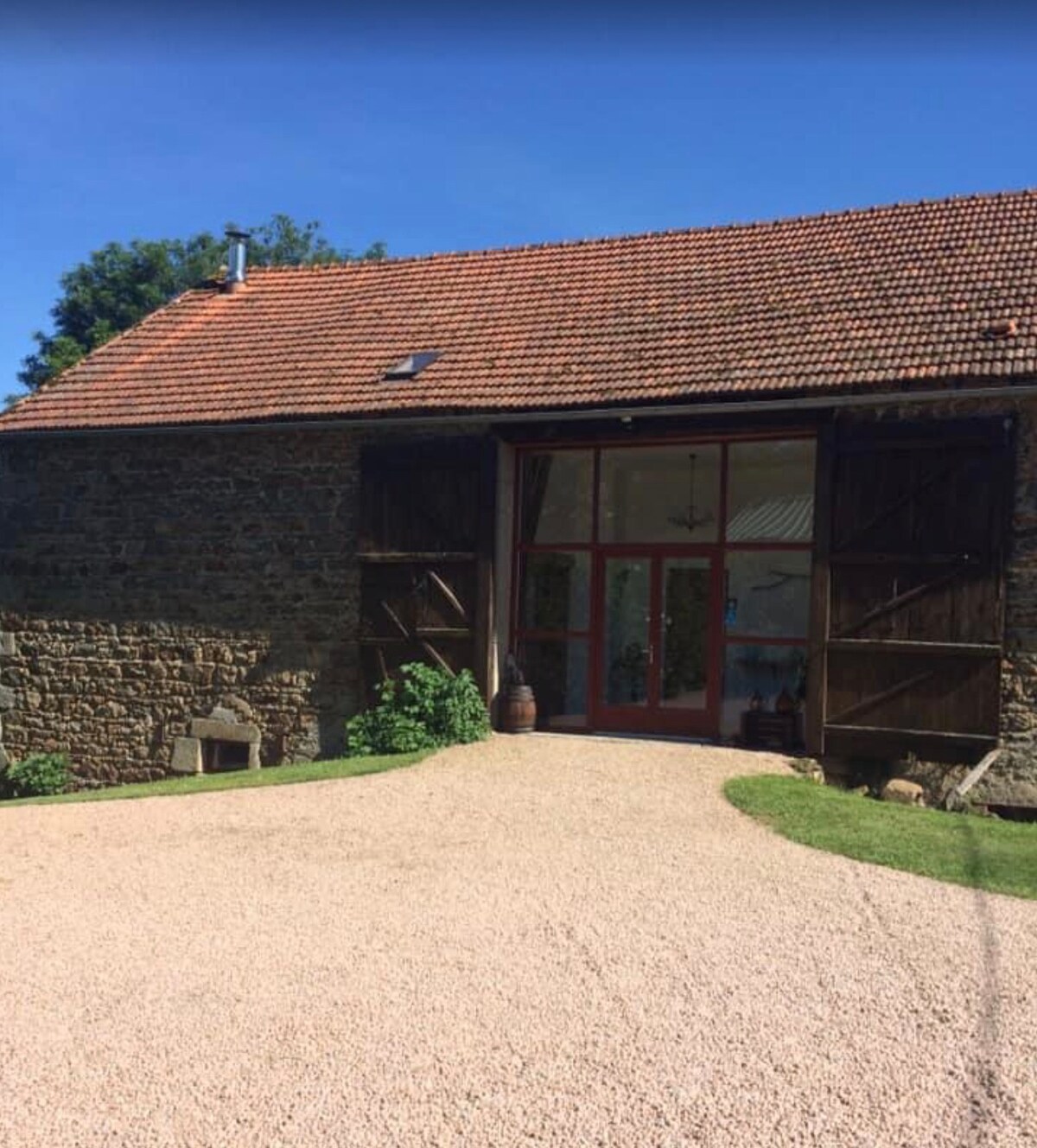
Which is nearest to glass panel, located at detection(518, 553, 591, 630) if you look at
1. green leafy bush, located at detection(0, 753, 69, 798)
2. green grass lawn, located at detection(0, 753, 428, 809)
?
green grass lawn, located at detection(0, 753, 428, 809)

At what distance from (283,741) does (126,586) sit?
267 cm

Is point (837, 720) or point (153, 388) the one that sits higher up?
point (153, 388)

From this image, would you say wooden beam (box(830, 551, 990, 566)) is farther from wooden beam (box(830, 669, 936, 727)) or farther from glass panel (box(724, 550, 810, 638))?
wooden beam (box(830, 669, 936, 727))

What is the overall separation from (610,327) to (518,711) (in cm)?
415

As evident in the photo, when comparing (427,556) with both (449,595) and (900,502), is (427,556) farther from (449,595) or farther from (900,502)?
(900,502)

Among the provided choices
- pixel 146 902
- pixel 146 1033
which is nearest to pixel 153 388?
pixel 146 902

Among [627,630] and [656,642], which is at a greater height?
[627,630]

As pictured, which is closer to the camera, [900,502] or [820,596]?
[900,502]

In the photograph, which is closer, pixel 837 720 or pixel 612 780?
pixel 612 780

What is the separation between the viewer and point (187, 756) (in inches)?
456

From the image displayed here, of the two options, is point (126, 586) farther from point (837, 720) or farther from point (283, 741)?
point (837, 720)

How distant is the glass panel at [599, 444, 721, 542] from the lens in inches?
408

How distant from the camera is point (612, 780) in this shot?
8.37 meters

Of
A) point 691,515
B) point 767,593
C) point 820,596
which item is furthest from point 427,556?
point 820,596
